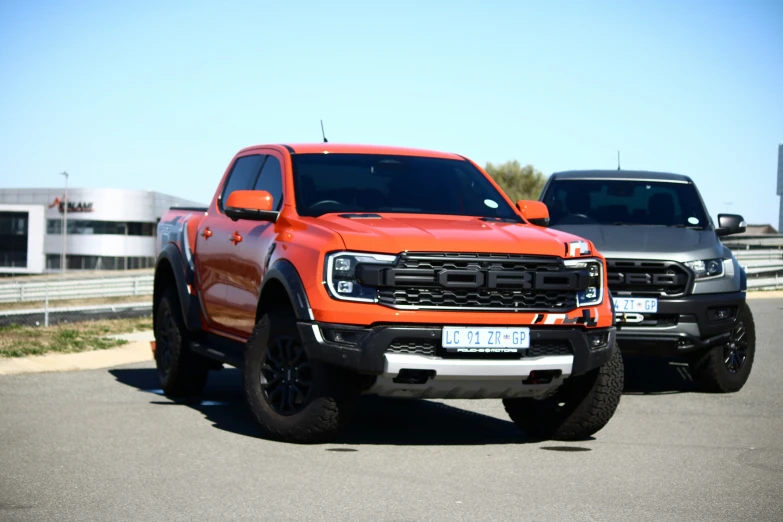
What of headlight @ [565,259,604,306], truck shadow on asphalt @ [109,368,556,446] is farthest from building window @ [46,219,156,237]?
headlight @ [565,259,604,306]

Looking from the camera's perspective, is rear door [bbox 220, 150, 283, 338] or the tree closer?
rear door [bbox 220, 150, 283, 338]

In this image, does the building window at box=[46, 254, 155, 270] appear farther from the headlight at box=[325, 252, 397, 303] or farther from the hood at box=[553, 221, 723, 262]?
the headlight at box=[325, 252, 397, 303]

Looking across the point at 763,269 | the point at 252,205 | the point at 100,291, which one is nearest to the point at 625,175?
the point at 252,205

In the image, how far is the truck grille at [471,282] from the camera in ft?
22.9

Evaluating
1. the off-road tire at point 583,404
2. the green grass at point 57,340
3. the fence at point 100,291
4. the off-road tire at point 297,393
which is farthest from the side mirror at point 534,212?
the fence at point 100,291

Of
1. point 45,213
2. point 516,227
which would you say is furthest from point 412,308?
point 45,213

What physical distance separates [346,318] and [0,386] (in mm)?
5328

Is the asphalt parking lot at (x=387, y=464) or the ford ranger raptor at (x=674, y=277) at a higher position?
the ford ranger raptor at (x=674, y=277)

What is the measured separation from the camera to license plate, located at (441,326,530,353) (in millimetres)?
6953

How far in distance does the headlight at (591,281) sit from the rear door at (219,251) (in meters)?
2.69

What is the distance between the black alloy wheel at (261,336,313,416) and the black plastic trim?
9.9 inches

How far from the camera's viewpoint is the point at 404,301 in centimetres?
700

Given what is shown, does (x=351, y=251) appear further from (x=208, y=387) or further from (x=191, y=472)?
(x=208, y=387)

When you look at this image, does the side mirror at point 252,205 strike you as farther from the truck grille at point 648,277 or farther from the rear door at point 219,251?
the truck grille at point 648,277
